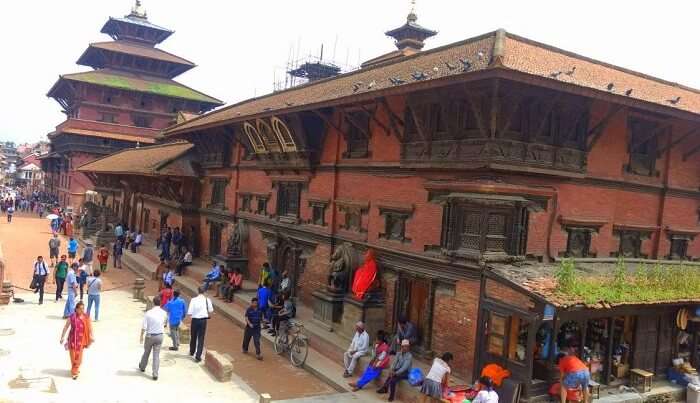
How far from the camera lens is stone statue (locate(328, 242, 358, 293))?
1484cm

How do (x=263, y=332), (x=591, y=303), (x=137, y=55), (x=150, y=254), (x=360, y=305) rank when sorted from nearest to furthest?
1. (x=591, y=303)
2. (x=360, y=305)
3. (x=263, y=332)
4. (x=150, y=254)
5. (x=137, y=55)

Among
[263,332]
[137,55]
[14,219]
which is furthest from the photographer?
[137,55]

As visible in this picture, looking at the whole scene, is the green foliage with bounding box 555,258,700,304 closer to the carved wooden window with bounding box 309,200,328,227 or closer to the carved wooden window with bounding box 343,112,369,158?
the carved wooden window with bounding box 343,112,369,158

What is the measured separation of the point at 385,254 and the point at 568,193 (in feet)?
15.3

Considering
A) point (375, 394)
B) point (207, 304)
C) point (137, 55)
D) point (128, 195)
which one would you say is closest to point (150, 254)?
point (128, 195)

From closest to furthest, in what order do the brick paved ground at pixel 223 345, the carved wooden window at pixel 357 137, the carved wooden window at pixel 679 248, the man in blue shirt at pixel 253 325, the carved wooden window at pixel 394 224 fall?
the brick paved ground at pixel 223 345, the man in blue shirt at pixel 253 325, the carved wooden window at pixel 394 224, the carved wooden window at pixel 357 137, the carved wooden window at pixel 679 248

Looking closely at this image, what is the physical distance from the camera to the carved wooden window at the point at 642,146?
13.7m

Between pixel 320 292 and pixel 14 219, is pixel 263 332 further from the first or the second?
pixel 14 219

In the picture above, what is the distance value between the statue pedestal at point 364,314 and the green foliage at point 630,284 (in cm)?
459

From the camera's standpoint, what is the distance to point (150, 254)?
88.6ft

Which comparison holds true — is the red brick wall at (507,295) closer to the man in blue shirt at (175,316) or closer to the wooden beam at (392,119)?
the wooden beam at (392,119)

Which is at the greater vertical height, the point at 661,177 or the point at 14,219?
the point at 661,177

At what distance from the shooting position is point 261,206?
69.8 ft

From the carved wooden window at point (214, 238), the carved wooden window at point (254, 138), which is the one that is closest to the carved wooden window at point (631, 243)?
the carved wooden window at point (254, 138)
